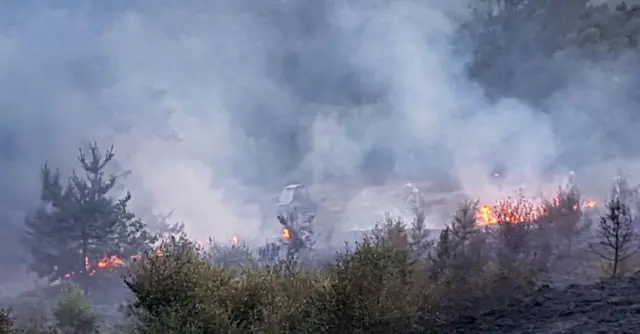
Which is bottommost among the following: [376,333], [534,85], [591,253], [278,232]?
[376,333]

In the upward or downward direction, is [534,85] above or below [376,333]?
above

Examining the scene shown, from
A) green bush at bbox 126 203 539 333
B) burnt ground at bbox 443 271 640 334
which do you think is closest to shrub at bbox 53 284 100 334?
green bush at bbox 126 203 539 333

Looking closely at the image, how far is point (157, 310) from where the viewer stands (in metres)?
11.9

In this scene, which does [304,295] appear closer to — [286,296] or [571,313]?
[286,296]

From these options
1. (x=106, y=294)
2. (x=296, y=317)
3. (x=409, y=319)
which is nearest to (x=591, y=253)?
(x=409, y=319)

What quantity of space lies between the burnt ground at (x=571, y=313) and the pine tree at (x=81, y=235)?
24533 millimetres

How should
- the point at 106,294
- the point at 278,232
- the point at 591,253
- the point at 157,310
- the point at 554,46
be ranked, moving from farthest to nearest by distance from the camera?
the point at 554,46
the point at 278,232
the point at 106,294
the point at 591,253
the point at 157,310

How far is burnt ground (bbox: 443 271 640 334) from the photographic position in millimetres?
11891

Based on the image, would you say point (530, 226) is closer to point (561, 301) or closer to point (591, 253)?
point (591, 253)

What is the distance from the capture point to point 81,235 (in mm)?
36406

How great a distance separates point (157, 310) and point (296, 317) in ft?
7.08

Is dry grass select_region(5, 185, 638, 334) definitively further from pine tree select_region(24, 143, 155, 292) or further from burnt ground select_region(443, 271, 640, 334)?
pine tree select_region(24, 143, 155, 292)

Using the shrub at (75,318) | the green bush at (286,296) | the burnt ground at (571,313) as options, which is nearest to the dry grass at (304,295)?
the green bush at (286,296)

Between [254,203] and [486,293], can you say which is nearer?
[486,293]
